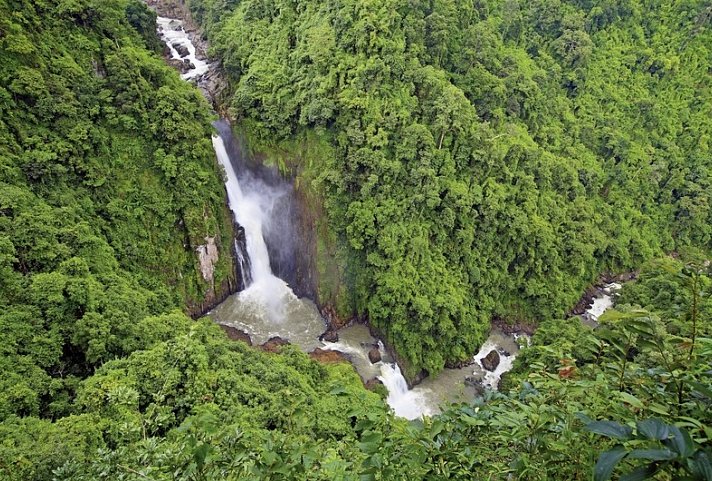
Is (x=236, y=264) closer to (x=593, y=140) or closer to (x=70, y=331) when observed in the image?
(x=70, y=331)

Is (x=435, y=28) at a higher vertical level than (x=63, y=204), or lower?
higher

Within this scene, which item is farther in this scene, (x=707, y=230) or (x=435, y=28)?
(x=707, y=230)

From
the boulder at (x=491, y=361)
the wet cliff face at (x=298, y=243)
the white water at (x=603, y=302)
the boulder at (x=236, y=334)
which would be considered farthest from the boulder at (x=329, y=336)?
the white water at (x=603, y=302)

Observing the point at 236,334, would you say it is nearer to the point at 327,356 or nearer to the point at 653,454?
the point at 327,356

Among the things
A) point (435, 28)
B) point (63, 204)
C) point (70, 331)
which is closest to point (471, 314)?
point (435, 28)

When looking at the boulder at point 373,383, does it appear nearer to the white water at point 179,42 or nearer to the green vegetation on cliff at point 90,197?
the green vegetation on cliff at point 90,197

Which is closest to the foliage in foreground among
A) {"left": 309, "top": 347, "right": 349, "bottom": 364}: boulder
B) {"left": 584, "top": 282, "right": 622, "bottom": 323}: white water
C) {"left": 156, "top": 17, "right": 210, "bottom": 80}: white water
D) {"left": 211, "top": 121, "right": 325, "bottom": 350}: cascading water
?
{"left": 309, "top": 347, "right": 349, "bottom": 364}: boulder
